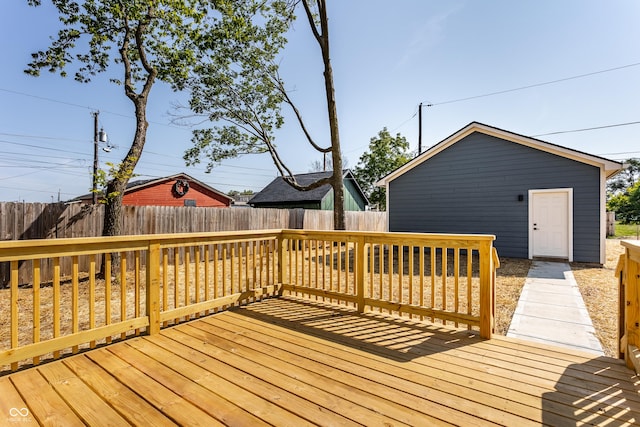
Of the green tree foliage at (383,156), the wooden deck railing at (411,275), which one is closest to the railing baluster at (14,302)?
the wooden deck railing at (411,275)

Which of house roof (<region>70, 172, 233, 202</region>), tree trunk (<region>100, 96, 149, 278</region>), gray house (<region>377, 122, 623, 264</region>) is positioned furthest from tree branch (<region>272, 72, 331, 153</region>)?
house roof (<region>70, 172, 233, 202</region>)

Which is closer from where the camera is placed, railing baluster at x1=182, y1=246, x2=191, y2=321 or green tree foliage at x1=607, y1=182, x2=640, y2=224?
railing baluster at x1=182, y1=246, x2=191, y2=321

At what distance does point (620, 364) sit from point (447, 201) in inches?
318

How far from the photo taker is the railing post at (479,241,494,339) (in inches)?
111

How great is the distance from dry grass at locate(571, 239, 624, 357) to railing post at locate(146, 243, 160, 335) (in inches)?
175

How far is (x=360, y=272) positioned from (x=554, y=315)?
292 centimetres

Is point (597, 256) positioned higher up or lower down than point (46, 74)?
lower down

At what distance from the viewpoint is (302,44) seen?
11445 millimetres

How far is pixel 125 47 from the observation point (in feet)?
24.3

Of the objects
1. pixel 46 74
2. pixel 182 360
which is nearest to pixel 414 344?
pixel 182 360

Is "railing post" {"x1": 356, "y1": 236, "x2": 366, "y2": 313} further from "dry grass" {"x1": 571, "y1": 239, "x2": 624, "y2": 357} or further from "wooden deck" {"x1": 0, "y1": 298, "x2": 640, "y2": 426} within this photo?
"dry grass" {"x1": 571, "y1": 239, "x2": 624, "y2": 357}

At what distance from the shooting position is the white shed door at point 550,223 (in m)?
8.30

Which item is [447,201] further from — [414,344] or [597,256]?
[414,344]

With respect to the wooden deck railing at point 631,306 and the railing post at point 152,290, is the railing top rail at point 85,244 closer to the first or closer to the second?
the railing post at point 152,290
